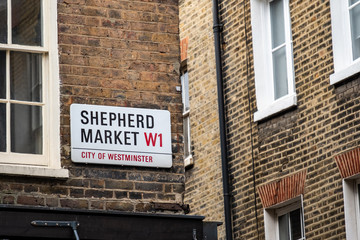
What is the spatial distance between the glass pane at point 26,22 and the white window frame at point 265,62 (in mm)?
4750

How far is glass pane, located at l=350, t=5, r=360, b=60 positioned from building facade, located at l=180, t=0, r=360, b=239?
0.01 metres

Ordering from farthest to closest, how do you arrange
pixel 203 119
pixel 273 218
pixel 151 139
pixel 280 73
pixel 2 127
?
pixel 203 119, pixel 280 73, pixel 273 218, pixel 151 139, pixel 2 127

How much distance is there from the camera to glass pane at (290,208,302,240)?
46.7 ft

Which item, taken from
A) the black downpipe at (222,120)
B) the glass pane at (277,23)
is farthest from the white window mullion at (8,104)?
the black downpipe at (222,120)

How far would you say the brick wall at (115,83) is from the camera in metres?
10.2

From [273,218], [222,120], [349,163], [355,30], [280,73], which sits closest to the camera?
[349,163]

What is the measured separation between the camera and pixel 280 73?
49.0ft

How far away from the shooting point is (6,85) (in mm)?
10336

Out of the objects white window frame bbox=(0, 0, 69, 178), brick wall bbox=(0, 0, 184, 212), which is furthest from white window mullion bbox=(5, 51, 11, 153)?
brick wall bbox=(0, 0, 184, 212)

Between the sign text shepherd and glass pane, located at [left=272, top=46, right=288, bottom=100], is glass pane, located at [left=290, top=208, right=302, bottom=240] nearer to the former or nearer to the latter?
glass pane, located at [left=272, top=46, right=288, bottom=100]

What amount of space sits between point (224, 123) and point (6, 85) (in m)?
6.18

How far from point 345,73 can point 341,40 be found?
1.82 feet

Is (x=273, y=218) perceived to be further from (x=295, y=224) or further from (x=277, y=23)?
(x=277, y=23)

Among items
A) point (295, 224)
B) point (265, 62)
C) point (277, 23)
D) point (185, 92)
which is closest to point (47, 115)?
point (295, 224)
